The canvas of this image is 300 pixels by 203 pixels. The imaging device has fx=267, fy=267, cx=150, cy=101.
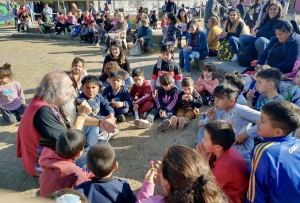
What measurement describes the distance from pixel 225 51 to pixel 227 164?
4936 mm

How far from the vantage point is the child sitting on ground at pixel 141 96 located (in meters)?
4.66

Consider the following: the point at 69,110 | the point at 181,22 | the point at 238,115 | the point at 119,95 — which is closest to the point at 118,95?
the point at 119,95

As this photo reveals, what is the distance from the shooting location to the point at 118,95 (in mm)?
4586

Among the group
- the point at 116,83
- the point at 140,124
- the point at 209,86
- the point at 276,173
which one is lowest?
the point at 140,124

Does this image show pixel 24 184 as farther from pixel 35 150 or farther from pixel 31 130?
pixel 31 130

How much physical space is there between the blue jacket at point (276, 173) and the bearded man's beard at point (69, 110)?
2019 mm

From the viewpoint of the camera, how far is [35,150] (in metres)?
2.71

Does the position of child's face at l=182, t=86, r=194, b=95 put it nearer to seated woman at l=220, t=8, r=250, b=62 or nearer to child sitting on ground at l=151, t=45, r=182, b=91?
child sitting on ground at l=151, t=45, r=182, b=91

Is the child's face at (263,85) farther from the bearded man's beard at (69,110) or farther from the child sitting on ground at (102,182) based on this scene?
the bearded man's beard at (69,110)

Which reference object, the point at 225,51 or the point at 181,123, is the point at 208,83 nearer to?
the point at 181,123

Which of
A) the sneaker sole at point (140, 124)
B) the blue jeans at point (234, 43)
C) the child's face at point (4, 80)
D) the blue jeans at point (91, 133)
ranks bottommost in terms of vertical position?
the sneaker sole at point (140, 124)

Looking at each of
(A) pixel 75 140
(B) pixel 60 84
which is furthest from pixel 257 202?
(B) pixel 60 84

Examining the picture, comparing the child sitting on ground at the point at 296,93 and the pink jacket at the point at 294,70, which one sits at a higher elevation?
the pink jacket at the point at 294,70

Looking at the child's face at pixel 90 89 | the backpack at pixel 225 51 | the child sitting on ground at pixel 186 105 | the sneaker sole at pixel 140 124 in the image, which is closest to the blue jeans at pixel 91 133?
the child's face at pixel 90 89
